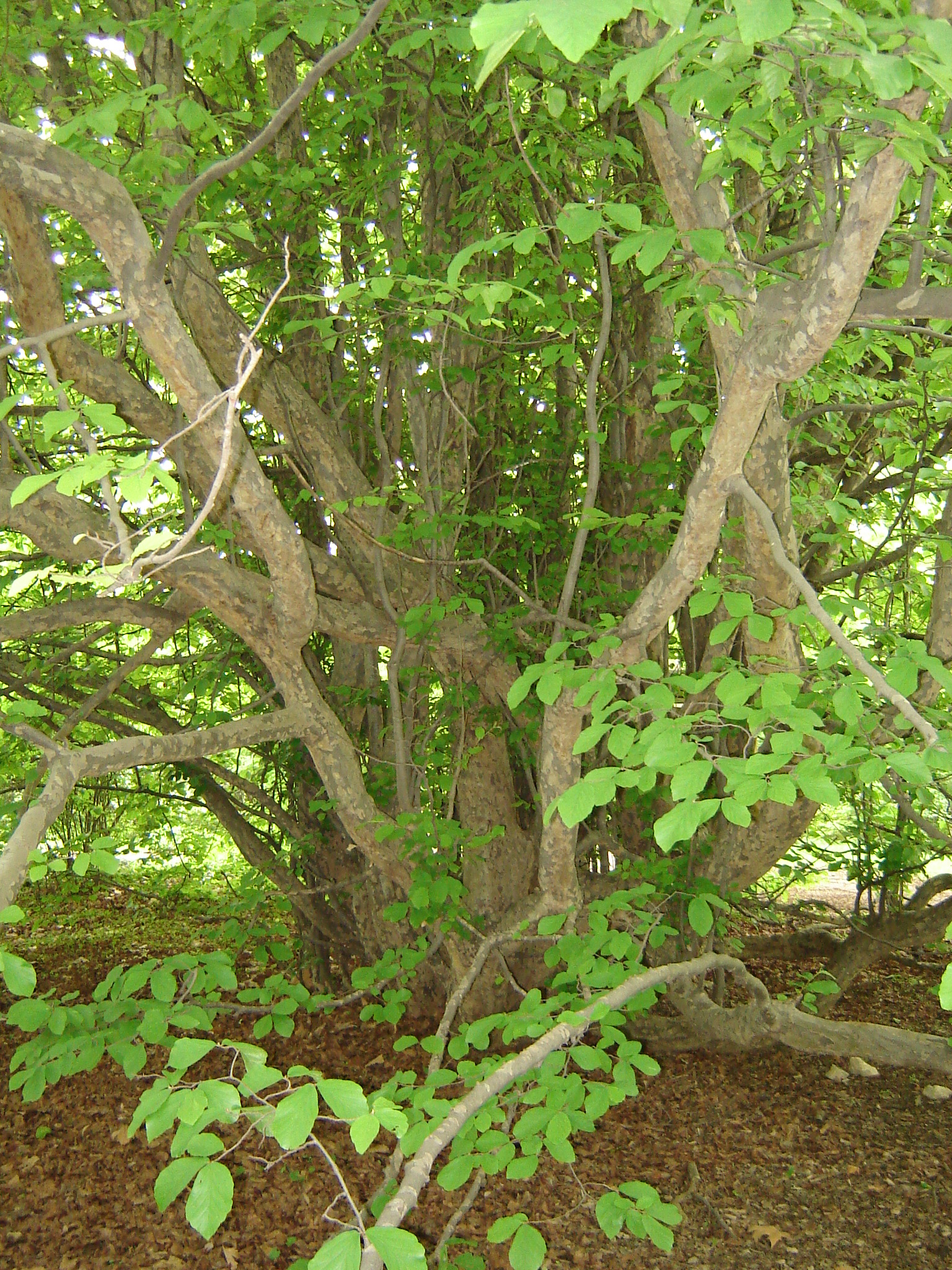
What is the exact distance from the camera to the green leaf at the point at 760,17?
3.76 ft

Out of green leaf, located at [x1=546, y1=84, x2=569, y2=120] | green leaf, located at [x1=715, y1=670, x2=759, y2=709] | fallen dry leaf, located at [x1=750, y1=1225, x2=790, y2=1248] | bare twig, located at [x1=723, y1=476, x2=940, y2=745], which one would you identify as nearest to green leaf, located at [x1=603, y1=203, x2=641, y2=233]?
green leaf, located at [x1=546, y1=84, x2=569, y2=120]

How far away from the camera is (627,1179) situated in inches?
141

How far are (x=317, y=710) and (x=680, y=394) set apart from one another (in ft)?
7.28

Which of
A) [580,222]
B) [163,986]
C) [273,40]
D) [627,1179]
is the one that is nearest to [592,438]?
[580,222]

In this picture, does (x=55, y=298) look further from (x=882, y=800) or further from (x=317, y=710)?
(x=882, y=800)

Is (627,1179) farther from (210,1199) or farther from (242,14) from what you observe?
(242,14)

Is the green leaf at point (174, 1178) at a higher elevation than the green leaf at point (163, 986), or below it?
below

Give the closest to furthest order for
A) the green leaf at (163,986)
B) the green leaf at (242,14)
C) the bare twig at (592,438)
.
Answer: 1. the green leaf at (163,986)
2. the green leaf at (242,14)
3. the bare twig at (592,438)

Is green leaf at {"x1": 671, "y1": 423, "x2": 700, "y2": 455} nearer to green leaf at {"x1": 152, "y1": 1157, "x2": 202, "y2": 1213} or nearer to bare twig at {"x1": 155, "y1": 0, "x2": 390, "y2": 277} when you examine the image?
bare twig at {"x1": 155, "y1": 0, "x2": 390, "y2": 277}

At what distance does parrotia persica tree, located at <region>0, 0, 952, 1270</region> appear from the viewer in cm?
185

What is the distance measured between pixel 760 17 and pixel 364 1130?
1.61 m

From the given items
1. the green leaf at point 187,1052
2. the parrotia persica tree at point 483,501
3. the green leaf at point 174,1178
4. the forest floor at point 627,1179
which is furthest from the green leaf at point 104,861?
the forest floor at point 627,1179

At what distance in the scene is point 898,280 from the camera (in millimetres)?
3170

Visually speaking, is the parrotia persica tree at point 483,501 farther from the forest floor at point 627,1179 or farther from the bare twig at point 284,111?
the forest floor at point 627,1179
